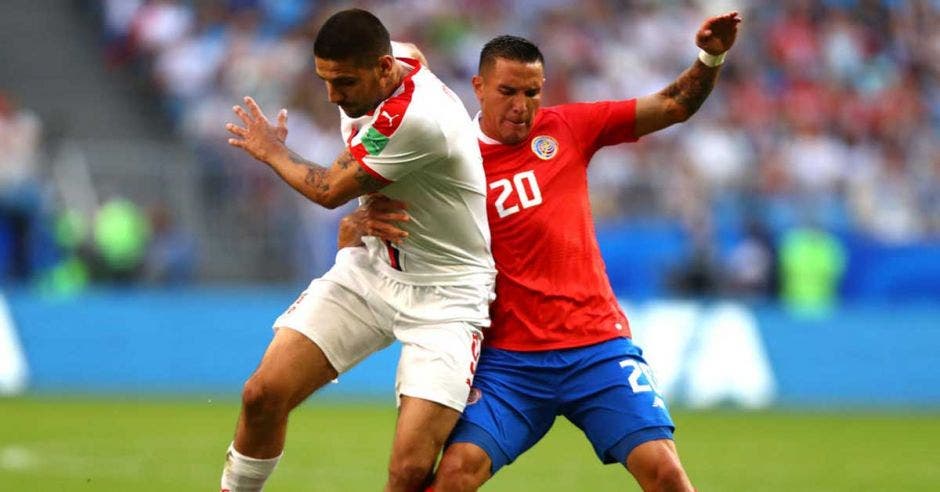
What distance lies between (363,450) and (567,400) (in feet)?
17.9

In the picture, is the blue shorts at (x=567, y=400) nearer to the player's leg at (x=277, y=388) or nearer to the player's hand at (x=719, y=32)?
the player's leg at (x=277, y=388)

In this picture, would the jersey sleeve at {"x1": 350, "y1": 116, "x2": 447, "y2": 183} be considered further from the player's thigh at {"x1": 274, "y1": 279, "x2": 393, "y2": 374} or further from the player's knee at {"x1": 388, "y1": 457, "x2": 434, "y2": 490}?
the player's knee at {"x1": 388, "y1": 457, "x2": 434, "y2": 490}

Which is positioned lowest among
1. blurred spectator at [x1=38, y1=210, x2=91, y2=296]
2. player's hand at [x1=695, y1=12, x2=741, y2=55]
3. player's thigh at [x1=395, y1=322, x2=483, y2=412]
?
blurred spectator at [x1=38, y1=210, x2=91, y2=296]

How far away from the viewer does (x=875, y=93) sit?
2191cm

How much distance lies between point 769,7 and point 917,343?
6.84m

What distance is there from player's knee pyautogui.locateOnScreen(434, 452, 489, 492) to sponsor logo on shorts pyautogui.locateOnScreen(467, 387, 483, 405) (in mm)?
305

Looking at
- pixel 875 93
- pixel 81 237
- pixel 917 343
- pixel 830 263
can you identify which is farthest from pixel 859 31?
pixel 81 237

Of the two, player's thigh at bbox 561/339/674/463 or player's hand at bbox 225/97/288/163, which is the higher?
player's hand at bbox 225/97/288/163

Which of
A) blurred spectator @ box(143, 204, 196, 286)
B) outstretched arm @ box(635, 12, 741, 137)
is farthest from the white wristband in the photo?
blurred spectator @ box(143, 204, 196, 286)

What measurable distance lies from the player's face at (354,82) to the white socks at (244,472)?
1.66 meters

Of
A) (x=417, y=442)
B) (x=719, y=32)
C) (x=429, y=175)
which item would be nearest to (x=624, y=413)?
(x=417, y=442)

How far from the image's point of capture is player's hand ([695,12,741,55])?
758 centimetres

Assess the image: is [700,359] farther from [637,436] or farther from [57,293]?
[637,436]

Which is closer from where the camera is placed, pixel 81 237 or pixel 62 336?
pixel 62 336
